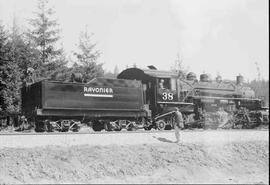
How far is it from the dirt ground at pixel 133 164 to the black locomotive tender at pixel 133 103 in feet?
11.5

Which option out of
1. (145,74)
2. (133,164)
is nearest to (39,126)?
(133,164)

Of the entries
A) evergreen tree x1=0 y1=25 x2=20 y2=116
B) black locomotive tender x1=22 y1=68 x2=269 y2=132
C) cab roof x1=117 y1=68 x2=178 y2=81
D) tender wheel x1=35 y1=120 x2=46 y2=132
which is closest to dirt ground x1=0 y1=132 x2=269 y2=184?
black locomotive tender x1=22 y1=68 x2=269 y2=132

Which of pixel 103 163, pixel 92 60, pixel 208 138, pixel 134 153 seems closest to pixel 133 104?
pixel 208 138

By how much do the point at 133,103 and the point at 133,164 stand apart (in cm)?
627

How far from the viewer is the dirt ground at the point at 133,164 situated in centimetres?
1129

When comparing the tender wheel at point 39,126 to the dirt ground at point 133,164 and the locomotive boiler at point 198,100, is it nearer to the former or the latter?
the dirt ground at point 133,164

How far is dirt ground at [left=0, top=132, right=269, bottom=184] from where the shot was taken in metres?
11.3

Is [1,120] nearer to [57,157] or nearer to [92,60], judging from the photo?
[57,157]

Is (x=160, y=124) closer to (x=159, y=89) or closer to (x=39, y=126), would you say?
(x=159, y=89)

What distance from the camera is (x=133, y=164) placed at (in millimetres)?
12602

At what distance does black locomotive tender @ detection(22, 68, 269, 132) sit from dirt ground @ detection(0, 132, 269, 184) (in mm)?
3509

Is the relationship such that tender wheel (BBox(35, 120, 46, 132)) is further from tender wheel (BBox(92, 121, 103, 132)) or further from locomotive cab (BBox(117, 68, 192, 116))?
locomotive cab (BBox(117, 68, 192, 116))

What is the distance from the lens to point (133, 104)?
60.9 ft

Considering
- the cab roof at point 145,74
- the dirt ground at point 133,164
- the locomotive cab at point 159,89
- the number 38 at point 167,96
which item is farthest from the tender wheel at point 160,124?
the dirt ground at point 133,164
